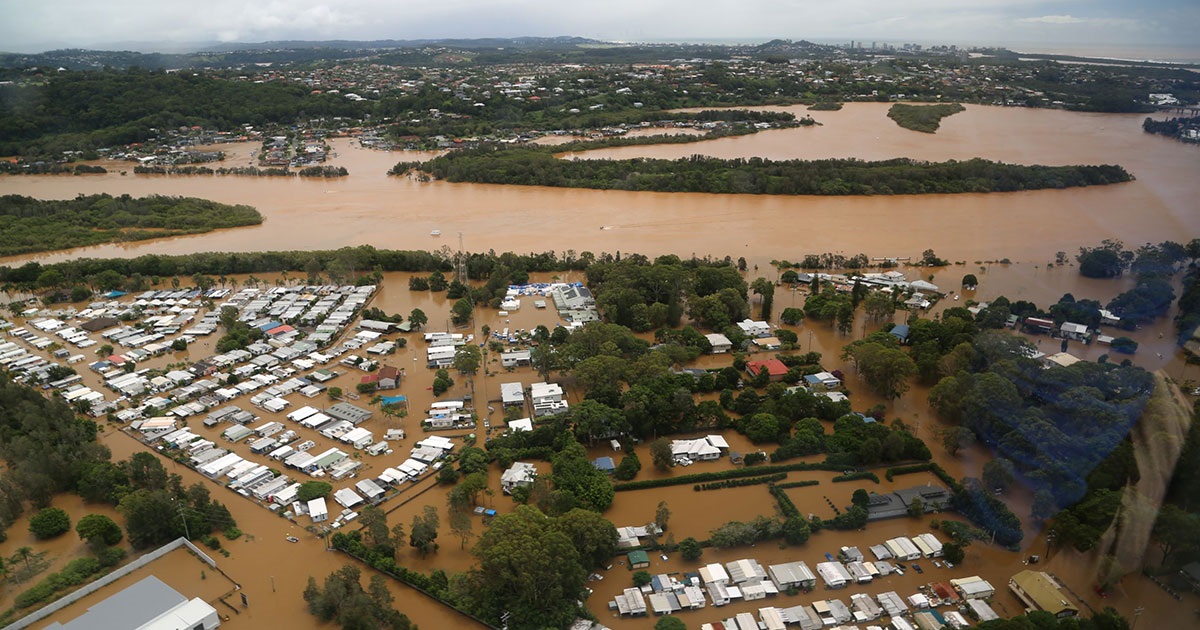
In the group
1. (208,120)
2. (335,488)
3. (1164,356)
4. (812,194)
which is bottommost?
(335,488)

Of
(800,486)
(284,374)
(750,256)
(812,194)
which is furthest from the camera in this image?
(812,194)

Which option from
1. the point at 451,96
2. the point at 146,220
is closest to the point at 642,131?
the point at 451,96

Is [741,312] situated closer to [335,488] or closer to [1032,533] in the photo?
[1032,533]

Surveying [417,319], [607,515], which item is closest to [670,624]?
[607,515]

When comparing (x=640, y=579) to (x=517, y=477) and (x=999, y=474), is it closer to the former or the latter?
(x=517, y=477)

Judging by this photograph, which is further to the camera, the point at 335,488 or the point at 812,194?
the point at 812,194

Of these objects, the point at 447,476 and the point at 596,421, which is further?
the point at 596,421

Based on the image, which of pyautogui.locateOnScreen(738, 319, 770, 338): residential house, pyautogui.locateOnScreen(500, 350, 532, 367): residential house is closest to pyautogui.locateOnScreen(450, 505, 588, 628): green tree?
pyautogui.locateOnScreen(500, 350, 532, 367): residential house
